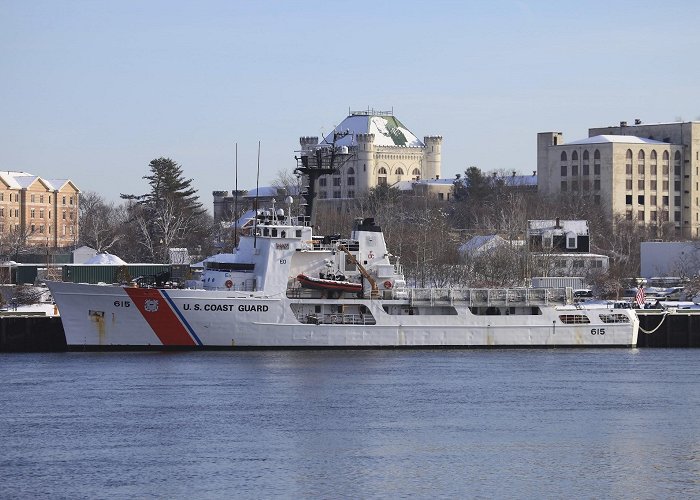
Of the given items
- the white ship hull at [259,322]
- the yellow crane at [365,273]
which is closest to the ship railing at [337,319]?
the white ship hull at [259,322]

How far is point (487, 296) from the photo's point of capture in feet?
201

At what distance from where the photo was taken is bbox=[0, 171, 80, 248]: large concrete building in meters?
150

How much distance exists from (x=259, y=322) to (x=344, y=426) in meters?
17.0

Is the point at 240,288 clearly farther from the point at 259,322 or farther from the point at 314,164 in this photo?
the point at 314,164

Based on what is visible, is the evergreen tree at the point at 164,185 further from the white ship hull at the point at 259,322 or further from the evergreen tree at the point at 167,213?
the white ship hull at the point at 259,322

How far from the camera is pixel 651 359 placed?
60375 mm

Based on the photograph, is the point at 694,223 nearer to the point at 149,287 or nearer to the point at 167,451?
the point at 149,287

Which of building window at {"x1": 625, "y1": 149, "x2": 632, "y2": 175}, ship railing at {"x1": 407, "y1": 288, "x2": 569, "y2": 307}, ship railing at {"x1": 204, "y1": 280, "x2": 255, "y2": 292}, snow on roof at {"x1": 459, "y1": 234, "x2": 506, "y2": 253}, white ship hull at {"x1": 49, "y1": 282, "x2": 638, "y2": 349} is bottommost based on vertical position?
white ship hull at {"x1": 49, "y1": 282, "x2": 638, "y2": 349}

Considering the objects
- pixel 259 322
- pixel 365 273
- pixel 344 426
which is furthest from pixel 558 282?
pixel 344 426

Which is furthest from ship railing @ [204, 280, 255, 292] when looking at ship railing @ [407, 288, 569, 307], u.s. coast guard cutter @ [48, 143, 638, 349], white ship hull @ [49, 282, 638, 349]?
ship railing @ [407, 288, 569, 307]

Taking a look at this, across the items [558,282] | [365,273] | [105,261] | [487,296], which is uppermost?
[105,261]

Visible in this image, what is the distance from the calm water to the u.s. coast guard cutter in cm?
124

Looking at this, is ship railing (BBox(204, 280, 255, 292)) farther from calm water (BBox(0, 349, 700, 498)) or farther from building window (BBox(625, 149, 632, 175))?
building window (BBox(625, 149, 632, 175))

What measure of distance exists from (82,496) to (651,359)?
32.1 m
